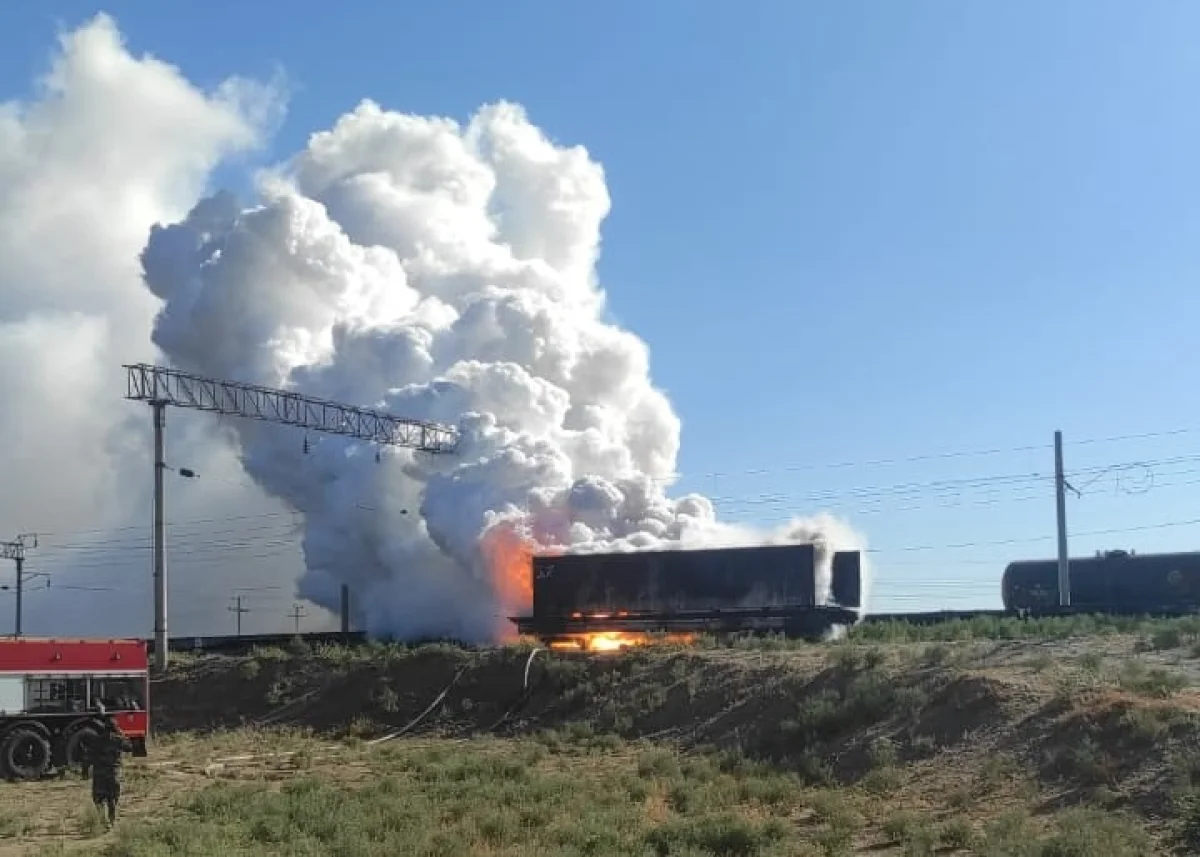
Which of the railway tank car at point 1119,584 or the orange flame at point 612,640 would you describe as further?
the railway tank car at point 1119,584

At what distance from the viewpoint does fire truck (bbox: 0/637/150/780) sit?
30.8m

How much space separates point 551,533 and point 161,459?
675 inches

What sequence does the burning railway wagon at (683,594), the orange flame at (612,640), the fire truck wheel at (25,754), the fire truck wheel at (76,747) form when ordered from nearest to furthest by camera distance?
the fire truck wheel at (25,754) → the fire truck wheel at (76,747) → the orange flame at (612,640) → the burning railway wagon at (683,594)

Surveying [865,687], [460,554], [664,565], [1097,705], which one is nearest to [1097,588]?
[664,565]

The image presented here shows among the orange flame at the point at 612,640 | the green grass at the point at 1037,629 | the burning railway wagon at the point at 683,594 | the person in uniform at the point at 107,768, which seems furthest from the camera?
the burning railway wagon at the point at 683,594

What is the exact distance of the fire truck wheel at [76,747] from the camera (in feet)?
103

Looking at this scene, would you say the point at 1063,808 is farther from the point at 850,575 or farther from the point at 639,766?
the point at 850,575

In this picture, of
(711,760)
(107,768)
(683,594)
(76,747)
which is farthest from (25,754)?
(683,594)

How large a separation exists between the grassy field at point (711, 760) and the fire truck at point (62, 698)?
1.18 metres

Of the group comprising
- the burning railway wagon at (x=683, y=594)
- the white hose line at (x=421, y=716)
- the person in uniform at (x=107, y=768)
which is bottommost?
the white hose line at (x=421, y=716)

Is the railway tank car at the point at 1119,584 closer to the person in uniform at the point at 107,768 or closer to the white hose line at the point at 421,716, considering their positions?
the white hose line at the point at 421,716

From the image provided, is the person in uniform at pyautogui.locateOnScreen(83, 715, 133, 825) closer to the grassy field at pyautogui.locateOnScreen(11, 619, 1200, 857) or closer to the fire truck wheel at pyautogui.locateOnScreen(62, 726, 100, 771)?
the grassy field at pyautogui.locateOnScreen(11, 619, 1200, 857)

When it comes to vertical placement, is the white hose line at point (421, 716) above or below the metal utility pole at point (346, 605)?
below

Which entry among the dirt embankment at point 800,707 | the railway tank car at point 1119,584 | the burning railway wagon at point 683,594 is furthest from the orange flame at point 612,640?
the railway tank car at point 1119,584
